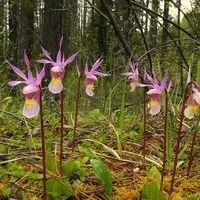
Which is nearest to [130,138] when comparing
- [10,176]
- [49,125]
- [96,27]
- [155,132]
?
[155,132]

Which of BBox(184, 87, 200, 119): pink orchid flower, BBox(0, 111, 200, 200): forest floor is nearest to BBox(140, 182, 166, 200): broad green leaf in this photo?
BBox(0, 111, 200, 200): forest floor

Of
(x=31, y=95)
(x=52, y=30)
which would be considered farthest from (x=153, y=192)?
(x=52, y=30)

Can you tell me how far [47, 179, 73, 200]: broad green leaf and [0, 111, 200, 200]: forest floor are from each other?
1.8 inches

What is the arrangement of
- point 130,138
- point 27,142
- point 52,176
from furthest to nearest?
point 130,138, point 27,142, point 52,176

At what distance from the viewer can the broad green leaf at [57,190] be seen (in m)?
1.93

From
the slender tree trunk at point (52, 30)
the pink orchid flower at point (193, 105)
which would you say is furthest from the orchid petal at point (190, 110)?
the slender tree trunk at point (52, 30)

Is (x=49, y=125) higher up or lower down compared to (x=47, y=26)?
lower down

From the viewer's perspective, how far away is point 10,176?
86.1 inches

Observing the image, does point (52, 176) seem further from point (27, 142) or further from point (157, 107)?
point (27, 142)

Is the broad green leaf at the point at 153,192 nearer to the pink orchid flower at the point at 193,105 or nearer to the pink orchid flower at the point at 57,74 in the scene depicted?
the pink orchid flower at the point at 193,105

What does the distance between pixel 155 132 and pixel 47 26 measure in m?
4.25

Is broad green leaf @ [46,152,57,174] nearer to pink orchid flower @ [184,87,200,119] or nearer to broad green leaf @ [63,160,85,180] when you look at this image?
broad green leaf @ [63,160,85,180]

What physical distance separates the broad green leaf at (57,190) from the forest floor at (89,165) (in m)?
0.05

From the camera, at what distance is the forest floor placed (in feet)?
6.65
